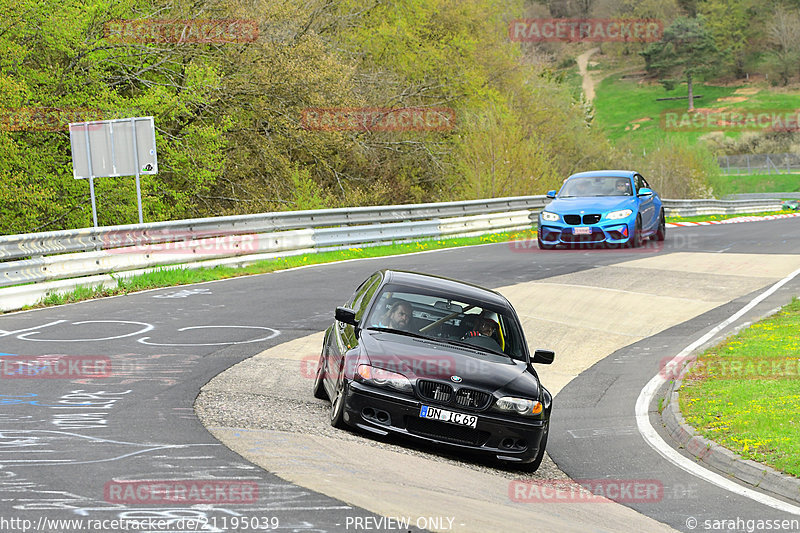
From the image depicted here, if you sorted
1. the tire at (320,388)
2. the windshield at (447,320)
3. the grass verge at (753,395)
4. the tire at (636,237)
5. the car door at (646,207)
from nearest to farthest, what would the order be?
the grass verge at (753,395), the windshield at (447,320), the tire at (320,388), the tire at (636,237), the car door at (646,207)

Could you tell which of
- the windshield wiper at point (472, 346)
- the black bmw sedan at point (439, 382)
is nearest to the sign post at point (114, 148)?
the black bmw sedan at point (439, 382)

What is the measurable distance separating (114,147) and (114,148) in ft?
0.09

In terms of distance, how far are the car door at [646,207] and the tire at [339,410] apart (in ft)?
50.9

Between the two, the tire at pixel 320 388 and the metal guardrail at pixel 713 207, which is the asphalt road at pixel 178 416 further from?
the metal guardrail at pixel 713 207

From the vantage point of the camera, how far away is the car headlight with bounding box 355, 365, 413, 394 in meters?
7.50

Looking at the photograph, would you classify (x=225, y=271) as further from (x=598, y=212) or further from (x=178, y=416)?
(x=178, y=416)

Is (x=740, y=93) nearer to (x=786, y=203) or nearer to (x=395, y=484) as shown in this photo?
(x=786, y=203)

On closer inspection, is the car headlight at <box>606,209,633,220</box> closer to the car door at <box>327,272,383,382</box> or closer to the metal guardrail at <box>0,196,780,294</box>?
the metal guardrail at <box>0,196,780,294</box>

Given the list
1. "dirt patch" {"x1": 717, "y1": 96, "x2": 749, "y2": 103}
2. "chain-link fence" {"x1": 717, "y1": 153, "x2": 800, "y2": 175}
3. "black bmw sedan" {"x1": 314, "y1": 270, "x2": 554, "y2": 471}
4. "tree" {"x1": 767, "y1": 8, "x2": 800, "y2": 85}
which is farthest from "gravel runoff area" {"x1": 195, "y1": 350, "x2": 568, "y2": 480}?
"tree" {"x1": 767, "y1": 8, "x2": 800, "y2": 85}

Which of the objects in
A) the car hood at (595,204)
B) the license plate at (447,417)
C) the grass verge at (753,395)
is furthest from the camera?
the car hood at (595,204)

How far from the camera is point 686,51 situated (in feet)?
466

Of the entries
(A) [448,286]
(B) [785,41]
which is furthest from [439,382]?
(B) [785,41]

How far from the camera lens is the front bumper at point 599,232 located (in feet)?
70.5

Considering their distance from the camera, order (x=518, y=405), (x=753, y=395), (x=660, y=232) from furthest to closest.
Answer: (x=660, y=232) < (x=753, y=395) < (x=518, y=405)
